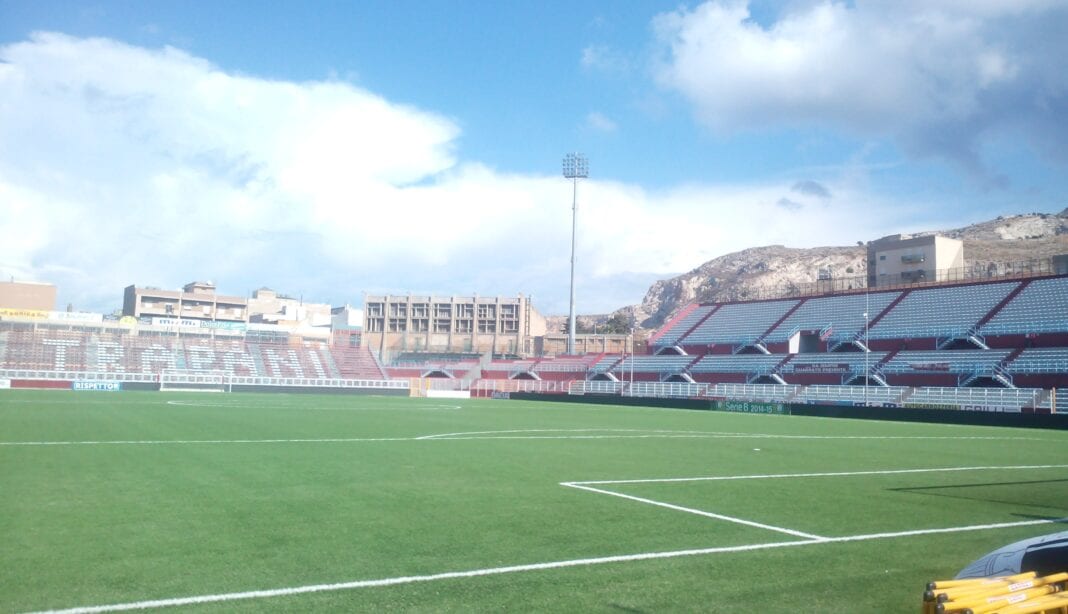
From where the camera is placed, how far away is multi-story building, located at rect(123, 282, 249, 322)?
392 ft

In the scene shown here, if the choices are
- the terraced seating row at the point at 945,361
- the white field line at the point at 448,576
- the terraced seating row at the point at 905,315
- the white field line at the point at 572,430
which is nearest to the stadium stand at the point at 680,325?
the terraced seating row at the point at 905,315

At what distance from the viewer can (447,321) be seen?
12212 centimetres

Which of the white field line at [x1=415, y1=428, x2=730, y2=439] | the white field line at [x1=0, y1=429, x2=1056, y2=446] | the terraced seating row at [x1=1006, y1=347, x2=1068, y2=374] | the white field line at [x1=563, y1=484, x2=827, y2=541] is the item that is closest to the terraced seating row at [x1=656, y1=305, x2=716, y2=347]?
the terraced seating row at [x1=1006, y1=347, x2=1068, y2=374]

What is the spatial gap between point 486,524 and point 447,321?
113893 millimetres

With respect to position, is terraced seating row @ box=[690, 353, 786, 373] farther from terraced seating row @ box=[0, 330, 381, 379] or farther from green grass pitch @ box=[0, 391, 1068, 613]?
green grass pitch @ box=[0, 391, 1068, 613]

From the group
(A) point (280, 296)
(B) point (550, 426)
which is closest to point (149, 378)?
(B) point (550, 426)

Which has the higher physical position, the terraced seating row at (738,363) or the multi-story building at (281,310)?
the multi-story building at (281,310)

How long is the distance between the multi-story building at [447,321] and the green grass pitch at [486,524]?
9960 cm

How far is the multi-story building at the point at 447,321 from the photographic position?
118 metres

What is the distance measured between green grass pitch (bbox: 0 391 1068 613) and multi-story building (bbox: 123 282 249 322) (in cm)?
11013

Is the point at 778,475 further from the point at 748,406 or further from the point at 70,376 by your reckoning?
the point at 70,376

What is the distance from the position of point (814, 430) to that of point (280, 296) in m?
135

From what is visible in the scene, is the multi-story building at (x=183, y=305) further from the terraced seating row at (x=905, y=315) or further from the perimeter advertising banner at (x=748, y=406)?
the perimeter advertising banner at (x=748, y=406)

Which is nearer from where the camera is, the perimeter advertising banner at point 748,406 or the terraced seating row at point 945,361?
the perimeter advertising banner at point 748,406
